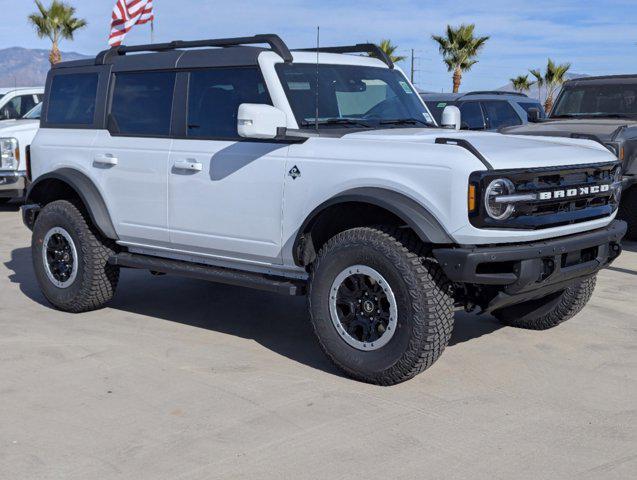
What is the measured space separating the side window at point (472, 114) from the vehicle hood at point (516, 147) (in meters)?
7.53

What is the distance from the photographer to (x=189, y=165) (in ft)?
18.7

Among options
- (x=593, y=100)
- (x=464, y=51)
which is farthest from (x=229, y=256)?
(x=464, y=51)

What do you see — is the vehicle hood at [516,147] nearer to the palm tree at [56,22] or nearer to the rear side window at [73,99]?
the rear side window at [73,99]

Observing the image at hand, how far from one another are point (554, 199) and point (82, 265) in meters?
3.55

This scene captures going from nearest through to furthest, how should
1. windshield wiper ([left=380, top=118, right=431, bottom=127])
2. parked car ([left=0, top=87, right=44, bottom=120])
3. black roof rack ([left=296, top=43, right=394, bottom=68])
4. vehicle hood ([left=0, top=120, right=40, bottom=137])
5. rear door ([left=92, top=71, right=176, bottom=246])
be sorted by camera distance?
windshield wiper ([left=380, top=118, right=431, bottom=127]), rear door ([left=92, top=71, right=176, bottom=246]), black roof rack ([left=296, top=43, right=394, bottom=68]), vehicle hood ([left=0, top=120, right=40, bottom=137]), parked car ([left=0, top=87, right=44, bottom=120])

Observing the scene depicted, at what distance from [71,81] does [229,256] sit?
2297 mm

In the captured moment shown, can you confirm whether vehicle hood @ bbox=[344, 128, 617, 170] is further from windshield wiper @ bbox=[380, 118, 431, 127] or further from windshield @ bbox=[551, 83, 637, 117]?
windshield @ bbox=[551, 83, 637, 117]

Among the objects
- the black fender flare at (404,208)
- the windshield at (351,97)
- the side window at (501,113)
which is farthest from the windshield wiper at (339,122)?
the side window at (501,113)

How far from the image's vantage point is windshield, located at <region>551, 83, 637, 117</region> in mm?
10609

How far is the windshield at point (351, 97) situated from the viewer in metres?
5.57

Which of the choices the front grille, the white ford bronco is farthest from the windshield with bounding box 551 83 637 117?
the front grille

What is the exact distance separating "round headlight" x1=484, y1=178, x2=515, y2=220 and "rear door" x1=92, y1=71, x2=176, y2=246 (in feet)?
7.82

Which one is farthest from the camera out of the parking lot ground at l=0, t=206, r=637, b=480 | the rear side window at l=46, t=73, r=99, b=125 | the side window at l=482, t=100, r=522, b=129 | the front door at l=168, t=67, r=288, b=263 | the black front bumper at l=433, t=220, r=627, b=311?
the side window at l=482, t=100, r=522, b=129

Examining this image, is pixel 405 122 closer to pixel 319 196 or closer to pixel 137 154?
pixel 319 196
